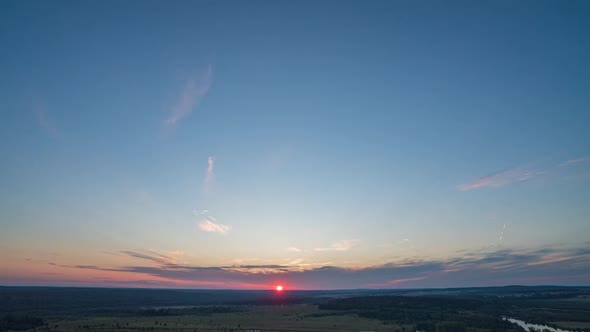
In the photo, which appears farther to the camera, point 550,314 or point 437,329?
point 550,314

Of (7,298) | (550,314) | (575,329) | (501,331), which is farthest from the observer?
(7,298)

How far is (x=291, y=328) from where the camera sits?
89.1m

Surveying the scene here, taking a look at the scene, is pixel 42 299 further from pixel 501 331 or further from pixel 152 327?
pixel 501 331

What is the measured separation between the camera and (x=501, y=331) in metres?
83.9

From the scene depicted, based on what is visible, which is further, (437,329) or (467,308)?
(467,308)

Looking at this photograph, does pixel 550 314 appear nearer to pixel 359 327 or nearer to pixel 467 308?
pixel 467 308

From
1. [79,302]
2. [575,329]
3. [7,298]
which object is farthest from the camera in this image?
[79,302]

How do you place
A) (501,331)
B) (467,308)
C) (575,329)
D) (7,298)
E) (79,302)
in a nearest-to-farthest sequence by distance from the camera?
(501,331)
(575,329)
(467,308)
(7,298)
(79,302)

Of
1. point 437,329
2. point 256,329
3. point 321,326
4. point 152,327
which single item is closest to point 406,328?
point 437,329

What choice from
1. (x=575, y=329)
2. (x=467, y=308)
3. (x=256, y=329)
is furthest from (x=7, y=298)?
(x=575, y=329)

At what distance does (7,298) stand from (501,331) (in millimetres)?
176605

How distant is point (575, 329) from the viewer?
89.6m

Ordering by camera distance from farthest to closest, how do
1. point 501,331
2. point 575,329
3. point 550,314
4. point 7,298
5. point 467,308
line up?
point 7,298 → point 467,308 → point 550,314 → point 575,329 → point 501,331

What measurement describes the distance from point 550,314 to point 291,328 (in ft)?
278
